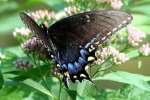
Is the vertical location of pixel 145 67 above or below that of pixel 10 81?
below

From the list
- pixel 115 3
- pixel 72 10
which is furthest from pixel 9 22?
pixel 115 3

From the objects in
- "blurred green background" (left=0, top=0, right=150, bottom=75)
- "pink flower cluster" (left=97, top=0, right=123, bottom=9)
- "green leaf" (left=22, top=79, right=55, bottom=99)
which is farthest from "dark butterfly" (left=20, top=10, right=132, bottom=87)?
"blurred green background" (left=0, top=0, right=150, bottom=75)

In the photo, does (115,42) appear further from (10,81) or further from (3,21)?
(3,21)

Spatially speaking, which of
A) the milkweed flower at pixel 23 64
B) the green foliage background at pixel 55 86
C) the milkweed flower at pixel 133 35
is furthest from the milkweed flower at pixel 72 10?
the milkweed flower at pixel 23 64

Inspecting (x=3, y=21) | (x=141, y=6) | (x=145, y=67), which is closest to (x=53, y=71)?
(x=141, y=6)

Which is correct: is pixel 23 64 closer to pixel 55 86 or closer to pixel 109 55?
pixel 55 86

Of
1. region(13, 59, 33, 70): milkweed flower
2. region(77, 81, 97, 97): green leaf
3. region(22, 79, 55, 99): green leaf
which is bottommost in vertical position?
region(77, 81, 97, 97): green leaf

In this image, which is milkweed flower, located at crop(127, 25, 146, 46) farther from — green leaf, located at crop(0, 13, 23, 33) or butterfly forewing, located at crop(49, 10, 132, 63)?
green leaf, located at crop(0, 13, 23, 33)
